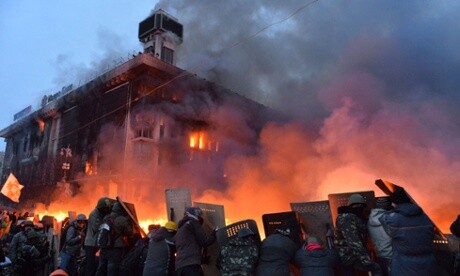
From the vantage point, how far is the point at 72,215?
9023 mm

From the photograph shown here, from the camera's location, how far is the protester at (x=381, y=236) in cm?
401

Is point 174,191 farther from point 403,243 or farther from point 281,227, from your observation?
point 403,243

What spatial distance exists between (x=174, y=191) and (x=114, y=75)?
60.8ft

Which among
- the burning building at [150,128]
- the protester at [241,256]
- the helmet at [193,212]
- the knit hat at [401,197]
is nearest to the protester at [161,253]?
the helmet at [193,212]

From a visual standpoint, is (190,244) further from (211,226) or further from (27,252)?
(27,252)

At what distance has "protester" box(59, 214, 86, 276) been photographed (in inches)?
275

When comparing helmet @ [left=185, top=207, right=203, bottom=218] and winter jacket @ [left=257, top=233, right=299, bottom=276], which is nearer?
winter jacket @ [left=257, top=233, right=299, bottom=276]

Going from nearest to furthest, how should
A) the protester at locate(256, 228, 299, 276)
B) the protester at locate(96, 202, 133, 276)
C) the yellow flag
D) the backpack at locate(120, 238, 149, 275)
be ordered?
the protester at locate(256, 228, 299, 276), the backpack at locate(120, 238, 149, 275), the protester at locate(96, 202, 133, 276), the yellow flag

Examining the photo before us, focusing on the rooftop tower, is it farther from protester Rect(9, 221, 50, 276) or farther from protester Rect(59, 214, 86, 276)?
protester Rect(9, 221, 50, 276)

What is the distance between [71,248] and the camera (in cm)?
702

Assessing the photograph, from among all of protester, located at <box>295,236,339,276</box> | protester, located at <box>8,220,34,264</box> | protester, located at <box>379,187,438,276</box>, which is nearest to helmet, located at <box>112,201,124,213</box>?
protester, located at <box>8,220,34,264</box>

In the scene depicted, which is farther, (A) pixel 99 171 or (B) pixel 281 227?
(A) pixel 99 171

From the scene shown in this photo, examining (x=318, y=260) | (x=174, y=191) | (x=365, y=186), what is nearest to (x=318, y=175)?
(x=365, y=186)

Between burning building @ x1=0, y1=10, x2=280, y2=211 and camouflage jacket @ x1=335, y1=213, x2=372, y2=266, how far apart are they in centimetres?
1758
